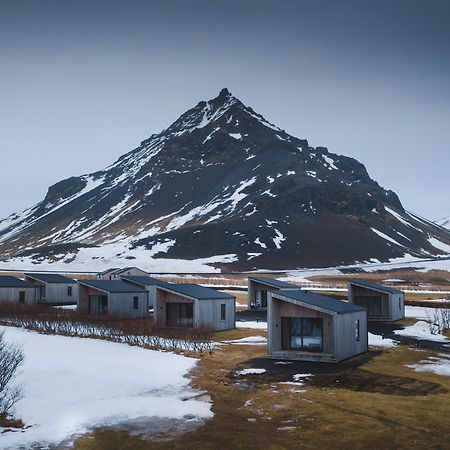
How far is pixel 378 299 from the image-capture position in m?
55.0

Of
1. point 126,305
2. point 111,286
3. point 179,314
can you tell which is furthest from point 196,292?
point 111,286

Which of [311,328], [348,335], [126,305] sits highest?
[126,305]

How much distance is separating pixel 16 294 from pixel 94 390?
44.0 metres

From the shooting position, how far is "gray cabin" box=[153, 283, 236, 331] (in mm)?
44688

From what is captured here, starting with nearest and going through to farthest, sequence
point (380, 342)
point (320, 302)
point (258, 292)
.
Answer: point (320, 302)
point (380, 342)
point (258, 292)

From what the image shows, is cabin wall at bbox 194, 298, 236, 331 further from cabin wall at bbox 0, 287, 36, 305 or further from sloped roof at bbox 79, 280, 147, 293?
cabin wall at bbox 0, 287, 36, 305

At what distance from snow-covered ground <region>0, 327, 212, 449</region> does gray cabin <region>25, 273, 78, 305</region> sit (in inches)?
1403

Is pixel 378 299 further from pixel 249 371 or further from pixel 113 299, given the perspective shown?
pixel 249 371

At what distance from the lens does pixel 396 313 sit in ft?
174

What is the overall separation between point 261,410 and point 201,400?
2744 millimetres

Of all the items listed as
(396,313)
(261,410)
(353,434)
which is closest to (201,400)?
(261,410)

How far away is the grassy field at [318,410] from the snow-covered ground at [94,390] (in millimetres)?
1195

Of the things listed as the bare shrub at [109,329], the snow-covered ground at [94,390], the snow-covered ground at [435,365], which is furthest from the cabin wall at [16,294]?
the snow-covered ground at [435,365]

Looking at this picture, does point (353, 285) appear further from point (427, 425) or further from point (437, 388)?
point (427, 425)
